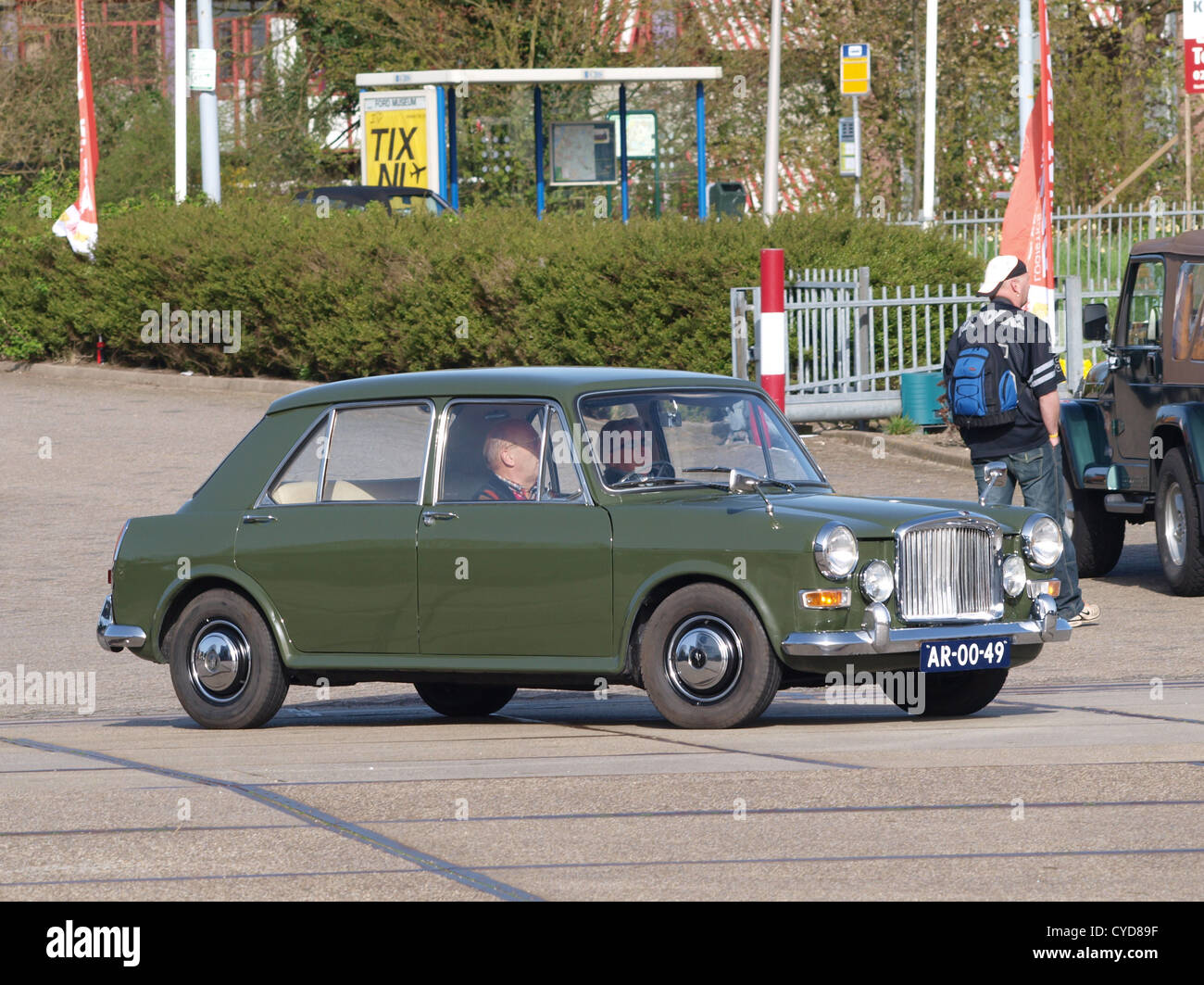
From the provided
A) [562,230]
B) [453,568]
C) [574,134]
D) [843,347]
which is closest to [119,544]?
[453,568]

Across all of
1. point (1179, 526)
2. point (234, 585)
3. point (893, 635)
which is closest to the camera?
point (893, 635)

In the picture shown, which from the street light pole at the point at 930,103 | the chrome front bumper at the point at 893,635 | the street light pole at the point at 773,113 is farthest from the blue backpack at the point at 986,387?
the street light pole at the point at 773,113

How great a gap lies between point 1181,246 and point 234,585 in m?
7.02

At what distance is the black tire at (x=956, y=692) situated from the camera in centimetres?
959

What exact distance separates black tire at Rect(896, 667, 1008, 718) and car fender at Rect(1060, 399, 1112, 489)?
214 inches

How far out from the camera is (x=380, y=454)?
30.7ft

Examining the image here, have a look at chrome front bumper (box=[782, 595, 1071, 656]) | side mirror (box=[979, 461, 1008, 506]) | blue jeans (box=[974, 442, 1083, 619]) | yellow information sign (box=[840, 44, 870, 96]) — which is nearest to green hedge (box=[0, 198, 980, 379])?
yellow information sign (box=[840, 44, 870, 96])

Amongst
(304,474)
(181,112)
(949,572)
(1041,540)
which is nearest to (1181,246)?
(1041,540)

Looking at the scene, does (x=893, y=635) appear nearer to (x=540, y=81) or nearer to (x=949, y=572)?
(x=949, y=572)

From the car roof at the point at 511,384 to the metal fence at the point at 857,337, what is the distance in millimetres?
12124

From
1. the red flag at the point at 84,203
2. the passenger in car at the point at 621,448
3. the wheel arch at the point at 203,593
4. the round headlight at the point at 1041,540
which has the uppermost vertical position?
the red flag at the point at 84,203

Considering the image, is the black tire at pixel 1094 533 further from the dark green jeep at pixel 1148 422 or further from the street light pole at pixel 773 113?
the street light pole at pixel 773 113
